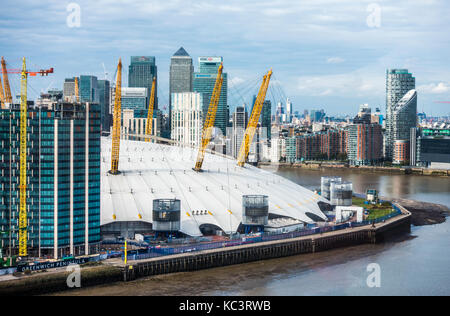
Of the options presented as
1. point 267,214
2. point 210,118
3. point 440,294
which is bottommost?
point 440,294

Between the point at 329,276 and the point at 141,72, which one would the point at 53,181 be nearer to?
the point at 329,276

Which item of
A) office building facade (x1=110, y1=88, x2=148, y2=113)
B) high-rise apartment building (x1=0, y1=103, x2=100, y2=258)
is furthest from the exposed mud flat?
office building facade (x1=110, y1=88, x2=148, y2=113)

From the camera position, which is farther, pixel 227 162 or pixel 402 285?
pixel 227 162

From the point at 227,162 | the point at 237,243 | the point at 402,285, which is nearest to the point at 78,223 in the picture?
the point at 237,243

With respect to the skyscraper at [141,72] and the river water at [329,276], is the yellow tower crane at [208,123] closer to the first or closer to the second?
the river water at [329,276]

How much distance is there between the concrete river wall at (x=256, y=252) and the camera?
89.7ft

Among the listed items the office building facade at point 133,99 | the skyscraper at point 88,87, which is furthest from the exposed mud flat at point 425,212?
the office building facade at point 133,99

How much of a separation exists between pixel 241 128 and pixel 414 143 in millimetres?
26701

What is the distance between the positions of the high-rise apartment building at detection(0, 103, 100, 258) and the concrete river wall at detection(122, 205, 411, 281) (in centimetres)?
259

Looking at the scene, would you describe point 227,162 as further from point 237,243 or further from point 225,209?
point 237,243

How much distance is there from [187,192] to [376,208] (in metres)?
15.8

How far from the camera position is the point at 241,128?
10581cm

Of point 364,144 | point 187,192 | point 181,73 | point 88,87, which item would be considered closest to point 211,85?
point 181,73

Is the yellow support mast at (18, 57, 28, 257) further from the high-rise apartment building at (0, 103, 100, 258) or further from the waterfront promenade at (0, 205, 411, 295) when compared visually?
the waterfront promenade at (0, 205, 411, 295)
